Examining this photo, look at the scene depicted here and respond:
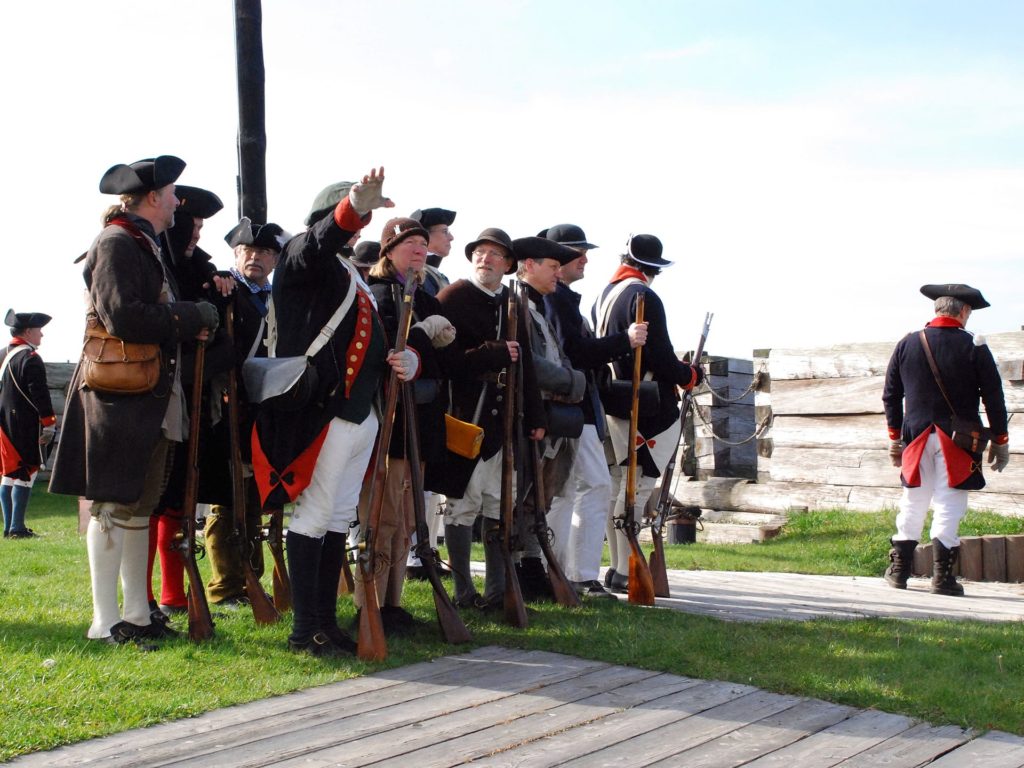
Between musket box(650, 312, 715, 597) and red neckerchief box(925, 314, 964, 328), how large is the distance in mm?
1572

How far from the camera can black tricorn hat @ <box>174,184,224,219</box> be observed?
5586 mm

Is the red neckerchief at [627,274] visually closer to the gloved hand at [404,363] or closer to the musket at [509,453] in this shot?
the musket at [509,453]

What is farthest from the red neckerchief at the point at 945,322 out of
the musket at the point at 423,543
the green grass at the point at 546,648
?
the musket at the point at 423,543

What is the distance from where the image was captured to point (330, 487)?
15.7 feet

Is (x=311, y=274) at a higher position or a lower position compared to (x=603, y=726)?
higher

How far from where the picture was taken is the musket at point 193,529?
4973 mm

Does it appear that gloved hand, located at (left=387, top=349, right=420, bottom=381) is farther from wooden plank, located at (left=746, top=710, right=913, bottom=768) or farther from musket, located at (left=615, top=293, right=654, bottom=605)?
wooden plank, located at (left=746, top=710, right=913, bottom=768)

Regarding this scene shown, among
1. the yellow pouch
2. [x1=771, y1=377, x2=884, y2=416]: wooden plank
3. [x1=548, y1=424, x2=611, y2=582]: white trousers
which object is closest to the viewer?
the yellow pouch

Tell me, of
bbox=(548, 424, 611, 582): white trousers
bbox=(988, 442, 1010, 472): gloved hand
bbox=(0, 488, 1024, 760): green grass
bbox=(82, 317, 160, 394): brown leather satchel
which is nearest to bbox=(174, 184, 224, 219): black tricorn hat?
bbox=(82, 317, 160, 394): brown leather satchel

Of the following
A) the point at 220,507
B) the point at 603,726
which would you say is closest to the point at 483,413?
the point at 220,507

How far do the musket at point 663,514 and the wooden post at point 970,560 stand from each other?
2.49 m

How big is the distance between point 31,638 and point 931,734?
3.64m

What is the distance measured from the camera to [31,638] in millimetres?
5105

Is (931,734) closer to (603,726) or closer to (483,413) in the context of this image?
(603,726)
